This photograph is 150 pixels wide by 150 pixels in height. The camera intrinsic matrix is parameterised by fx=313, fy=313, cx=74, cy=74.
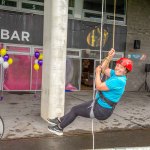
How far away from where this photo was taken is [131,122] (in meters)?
10.5

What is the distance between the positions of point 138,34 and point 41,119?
11344mm

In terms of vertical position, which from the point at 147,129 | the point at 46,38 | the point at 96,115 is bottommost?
the point at 147,129

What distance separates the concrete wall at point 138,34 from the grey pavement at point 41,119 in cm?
482

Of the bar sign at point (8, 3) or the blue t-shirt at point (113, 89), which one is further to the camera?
the bar sign at point (8, 3)

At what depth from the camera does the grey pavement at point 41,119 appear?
8.76 metres

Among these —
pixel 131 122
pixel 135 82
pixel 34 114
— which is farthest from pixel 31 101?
pixel 135 82

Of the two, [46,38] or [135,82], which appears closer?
[46,38]

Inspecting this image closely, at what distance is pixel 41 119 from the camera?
400 inches

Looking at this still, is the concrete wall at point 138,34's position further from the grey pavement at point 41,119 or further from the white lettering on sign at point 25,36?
the white lettering on sign at point 25,36

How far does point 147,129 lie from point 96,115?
177 inches

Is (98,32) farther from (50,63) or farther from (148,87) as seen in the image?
(50,63)

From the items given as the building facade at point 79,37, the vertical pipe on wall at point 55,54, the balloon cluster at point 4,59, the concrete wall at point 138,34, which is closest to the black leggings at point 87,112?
the vertical pipe on wall at point 55,54

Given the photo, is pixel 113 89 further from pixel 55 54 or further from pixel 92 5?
pixel 92 5

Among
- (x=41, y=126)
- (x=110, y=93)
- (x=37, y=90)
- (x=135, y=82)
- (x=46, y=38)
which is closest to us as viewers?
(x=110, y=93)
